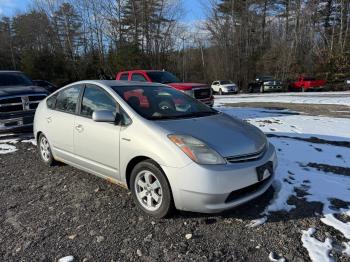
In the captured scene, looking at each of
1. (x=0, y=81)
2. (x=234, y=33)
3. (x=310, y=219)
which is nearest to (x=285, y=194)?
(x=310, y=219)

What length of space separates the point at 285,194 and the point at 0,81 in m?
8.91

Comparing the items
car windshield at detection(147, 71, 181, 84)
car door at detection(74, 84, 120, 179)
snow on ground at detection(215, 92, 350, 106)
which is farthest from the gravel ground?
snow on ground at detection(215, 92, 350, 106)

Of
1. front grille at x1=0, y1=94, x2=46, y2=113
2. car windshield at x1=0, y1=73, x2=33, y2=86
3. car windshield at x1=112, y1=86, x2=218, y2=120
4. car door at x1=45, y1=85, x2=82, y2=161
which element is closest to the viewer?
car windshield at x1=112, y1=86, x2=218, y2=120

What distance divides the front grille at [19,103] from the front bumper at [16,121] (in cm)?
14

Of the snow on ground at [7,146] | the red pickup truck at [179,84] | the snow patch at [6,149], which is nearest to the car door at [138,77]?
the red pickup truck at [179,84]

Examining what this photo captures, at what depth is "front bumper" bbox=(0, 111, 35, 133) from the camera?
8.15 metres

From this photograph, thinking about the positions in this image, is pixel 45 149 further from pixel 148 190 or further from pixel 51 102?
pixel 148 190

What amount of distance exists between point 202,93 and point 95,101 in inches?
277

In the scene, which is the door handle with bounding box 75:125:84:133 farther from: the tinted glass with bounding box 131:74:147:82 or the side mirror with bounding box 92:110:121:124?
the tinted glass with bounding box 131:74:147:82

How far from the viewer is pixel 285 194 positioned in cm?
427

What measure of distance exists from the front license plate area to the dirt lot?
0.45 m

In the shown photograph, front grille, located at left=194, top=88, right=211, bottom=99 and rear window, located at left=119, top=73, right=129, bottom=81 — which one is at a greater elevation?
rear window, located at left=119, top=73, right=129, bottom=81

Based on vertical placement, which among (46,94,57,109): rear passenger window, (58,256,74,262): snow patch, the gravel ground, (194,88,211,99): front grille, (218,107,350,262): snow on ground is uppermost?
(46,94,57,109): rear passenger window

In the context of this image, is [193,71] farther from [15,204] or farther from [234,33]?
[15,204]
